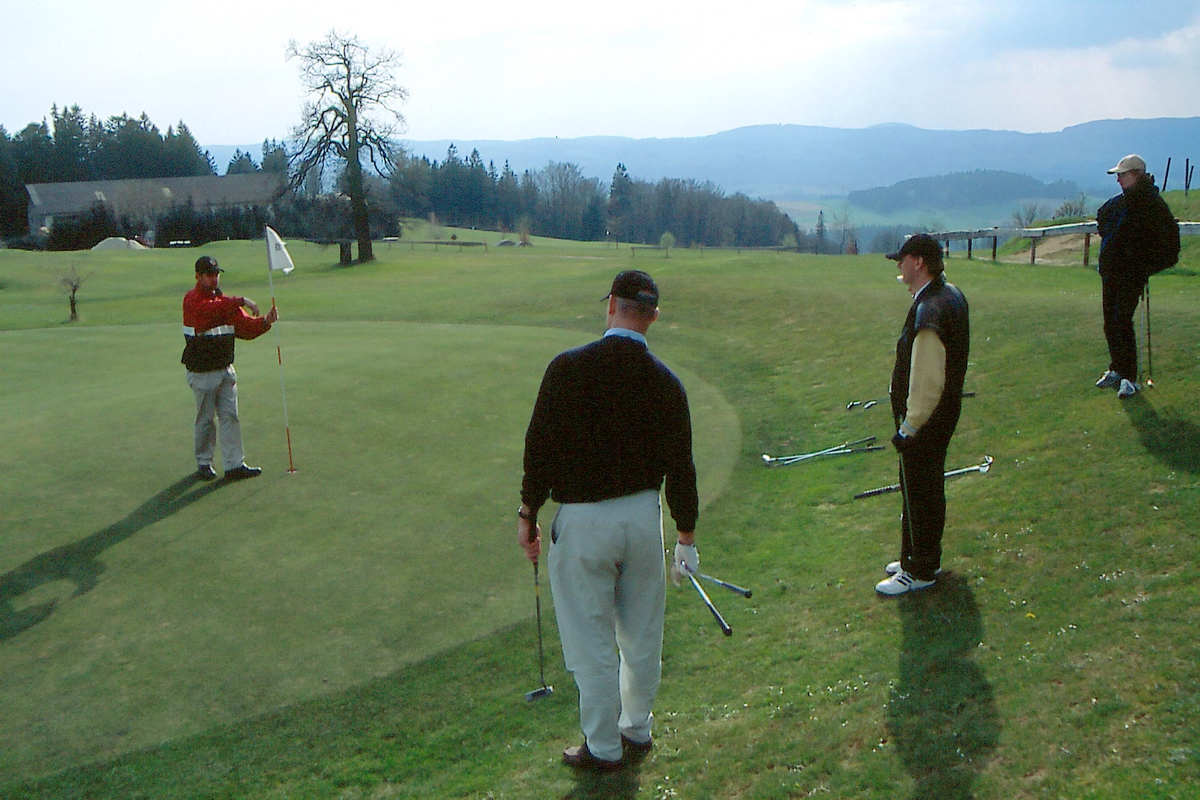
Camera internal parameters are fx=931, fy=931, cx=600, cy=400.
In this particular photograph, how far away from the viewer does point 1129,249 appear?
29.7 feet

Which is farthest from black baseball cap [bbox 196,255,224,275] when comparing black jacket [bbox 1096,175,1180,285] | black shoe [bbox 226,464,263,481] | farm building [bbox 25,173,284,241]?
farm building [bbox 25,173,284,241]

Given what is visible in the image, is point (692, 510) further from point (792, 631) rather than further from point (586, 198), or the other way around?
point (586, 198)

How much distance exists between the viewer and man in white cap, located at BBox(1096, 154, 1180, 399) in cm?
877

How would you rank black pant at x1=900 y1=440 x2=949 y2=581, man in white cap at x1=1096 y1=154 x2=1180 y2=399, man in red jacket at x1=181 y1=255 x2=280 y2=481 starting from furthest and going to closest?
man in red jacket at x1=181 y1=255 x2=280 y2=481, man in white cap at x1=1096 y1=154 x2=1180 y2=399, black pant at x1=900 y1=440 x2=949 y2=581

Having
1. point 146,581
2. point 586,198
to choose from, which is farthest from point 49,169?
point 146,581

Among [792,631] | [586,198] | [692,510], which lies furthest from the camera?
[586,198]

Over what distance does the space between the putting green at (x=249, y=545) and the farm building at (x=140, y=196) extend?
79136 mm

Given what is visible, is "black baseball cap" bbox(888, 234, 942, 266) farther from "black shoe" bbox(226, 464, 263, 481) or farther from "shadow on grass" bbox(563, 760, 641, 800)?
"black shoe" bbox(226, 464, 263, 481)

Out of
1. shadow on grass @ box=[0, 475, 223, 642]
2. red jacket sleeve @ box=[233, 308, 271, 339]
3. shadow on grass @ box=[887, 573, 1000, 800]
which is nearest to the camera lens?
shadow on grass @ box=[887, 573, 1000, 800]

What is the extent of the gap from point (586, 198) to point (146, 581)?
145 metres

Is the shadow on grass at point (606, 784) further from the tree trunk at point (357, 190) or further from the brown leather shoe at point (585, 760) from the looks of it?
Result: the tree trunk at point (357, 190)

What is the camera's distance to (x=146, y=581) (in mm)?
7605

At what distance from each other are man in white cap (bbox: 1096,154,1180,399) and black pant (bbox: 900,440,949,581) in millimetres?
4098

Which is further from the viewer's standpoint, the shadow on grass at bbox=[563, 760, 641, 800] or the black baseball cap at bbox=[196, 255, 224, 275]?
the black baseball cap at bbox=[196, 255, 224, 275]
